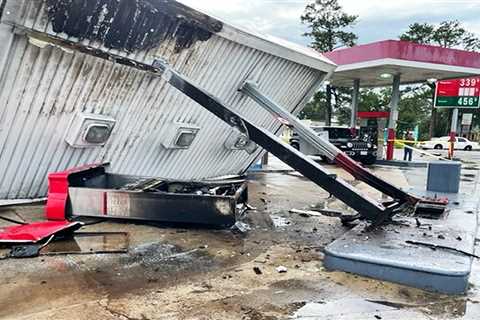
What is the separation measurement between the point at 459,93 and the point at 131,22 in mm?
16684

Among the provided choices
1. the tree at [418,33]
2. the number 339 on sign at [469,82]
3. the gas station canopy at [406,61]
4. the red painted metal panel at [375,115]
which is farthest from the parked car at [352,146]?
the tree at [418,33]

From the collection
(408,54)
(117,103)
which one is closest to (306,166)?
(117,103)

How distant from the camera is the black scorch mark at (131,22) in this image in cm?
543

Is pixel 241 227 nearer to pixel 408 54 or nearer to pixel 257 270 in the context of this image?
pixel 257 270

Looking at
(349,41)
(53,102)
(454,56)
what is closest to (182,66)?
(53,102)

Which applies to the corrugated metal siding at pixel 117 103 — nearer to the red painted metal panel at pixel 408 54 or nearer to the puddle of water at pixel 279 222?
the puddle of water at pixel 279 222

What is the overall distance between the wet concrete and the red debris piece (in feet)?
1.56

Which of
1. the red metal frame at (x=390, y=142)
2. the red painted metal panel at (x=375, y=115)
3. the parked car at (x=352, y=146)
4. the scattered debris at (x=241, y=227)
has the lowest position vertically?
the scattered debris at (x=241, y=227)

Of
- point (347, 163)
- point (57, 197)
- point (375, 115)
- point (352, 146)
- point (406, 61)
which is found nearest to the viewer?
point (57, 197)

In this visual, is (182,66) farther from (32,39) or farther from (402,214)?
(402,214)

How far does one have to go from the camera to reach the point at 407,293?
4.28 m

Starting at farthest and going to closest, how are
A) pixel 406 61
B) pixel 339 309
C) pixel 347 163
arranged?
pixel 406 61, pixel 347 163, pixel 339 309

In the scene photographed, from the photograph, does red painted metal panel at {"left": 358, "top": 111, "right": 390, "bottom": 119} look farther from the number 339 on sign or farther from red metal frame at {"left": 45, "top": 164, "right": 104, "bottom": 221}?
red metal frame at {"left": 45, "top": 164, "right": 104, "bottom": 221}

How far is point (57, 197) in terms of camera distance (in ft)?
20.9
